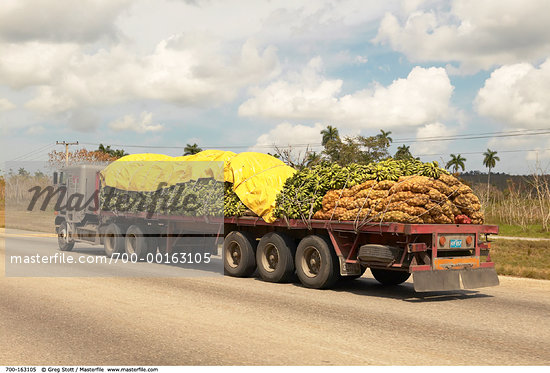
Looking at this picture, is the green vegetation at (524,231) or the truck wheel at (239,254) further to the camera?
the green vegetation at (524,231)

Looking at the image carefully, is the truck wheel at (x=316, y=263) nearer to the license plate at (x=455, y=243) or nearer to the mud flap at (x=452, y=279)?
the mud flap at (x=452, y=279)

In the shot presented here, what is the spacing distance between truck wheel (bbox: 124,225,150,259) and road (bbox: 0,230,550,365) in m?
4.10

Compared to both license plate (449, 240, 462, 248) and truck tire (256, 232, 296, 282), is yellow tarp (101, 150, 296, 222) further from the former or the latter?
license plate (449, 240, 462, 248)

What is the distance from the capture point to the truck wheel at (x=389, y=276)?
1240 cm

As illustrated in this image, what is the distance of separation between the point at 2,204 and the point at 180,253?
217 feet

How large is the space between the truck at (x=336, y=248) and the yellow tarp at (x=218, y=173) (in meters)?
0.58

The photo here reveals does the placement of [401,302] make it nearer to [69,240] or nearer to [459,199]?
[459,199]

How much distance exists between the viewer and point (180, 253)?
16156 millimetres

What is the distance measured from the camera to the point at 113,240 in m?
17.3

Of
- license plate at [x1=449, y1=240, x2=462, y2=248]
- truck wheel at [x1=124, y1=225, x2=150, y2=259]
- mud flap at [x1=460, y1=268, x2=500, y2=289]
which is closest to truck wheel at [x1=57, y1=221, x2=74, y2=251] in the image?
truck wheel at [x1=124, y1=225, x2=150, y2=259]

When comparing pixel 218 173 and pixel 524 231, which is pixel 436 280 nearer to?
pixel 218 173

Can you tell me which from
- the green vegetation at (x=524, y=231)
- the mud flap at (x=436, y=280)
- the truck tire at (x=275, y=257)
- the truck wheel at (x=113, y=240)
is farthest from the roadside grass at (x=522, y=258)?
the truck wheel at (x=113, y=240)

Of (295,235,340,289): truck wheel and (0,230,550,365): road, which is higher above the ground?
(295,235,340,289): truck wheel

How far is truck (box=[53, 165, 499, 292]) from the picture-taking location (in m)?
10.2
